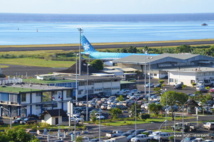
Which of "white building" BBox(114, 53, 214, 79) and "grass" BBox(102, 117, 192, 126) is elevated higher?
"white building" BBox(114, 53, 214, 79)

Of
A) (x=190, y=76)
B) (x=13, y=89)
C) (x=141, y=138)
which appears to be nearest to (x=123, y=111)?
(x=13, y=89)

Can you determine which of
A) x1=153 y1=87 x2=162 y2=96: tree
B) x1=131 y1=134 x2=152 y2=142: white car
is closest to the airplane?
x1=153 y1=87 x2=162 y2=96: tree

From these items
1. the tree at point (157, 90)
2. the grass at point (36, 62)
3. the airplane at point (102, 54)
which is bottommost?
the tree at point (157, 90)

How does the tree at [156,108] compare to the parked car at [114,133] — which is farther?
the tree at [156,108]

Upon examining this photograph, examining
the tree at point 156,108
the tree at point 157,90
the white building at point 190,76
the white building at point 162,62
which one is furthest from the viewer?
the white building at point 162,62

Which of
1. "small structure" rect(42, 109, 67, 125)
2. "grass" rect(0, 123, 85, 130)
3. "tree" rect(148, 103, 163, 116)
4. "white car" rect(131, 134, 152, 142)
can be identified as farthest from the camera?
"tree" rect(148, 103, 163, 116)

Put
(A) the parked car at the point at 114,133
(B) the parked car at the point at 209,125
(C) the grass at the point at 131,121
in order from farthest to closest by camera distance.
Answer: (C) the grass at the point at 131,121 → (B) the parked car at the point at 209,125 → (A) the parked car at the point at 114,133

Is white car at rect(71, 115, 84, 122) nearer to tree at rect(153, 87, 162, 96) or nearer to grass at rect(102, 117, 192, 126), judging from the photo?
grass at rect(102, 117, 192, 126)

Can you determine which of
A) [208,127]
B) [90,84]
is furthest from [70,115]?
[90,84]

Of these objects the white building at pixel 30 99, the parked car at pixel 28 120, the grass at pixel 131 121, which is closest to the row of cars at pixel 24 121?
the parked car at pixel 28 120

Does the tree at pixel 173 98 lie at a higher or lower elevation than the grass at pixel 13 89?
lower

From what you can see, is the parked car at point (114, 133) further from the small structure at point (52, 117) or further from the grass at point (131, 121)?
the small structure at point (52, 117)

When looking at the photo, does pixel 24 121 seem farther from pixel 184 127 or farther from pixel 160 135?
pixel 184 127
